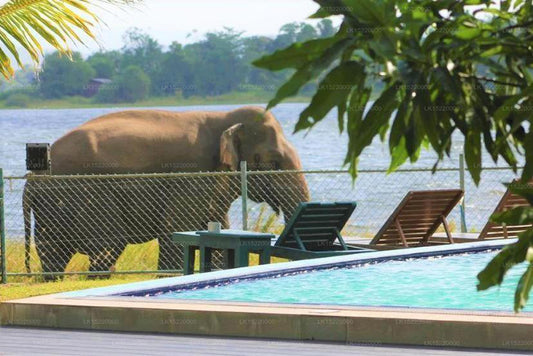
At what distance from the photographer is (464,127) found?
1.77 m

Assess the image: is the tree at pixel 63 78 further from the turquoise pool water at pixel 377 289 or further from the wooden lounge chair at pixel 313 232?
the turquoise pool water at pixel 377 289

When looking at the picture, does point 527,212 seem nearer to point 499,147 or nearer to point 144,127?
point 499,147

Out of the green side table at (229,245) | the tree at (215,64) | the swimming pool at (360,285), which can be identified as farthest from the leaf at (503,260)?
the tree at (215,64)

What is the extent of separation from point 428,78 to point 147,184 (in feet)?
53.6

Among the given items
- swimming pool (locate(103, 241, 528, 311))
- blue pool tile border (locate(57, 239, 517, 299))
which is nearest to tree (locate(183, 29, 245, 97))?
blue pool tile border (locate(57, 239, 517, 299))

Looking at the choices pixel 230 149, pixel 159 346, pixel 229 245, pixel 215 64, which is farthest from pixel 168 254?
pixel 215 64

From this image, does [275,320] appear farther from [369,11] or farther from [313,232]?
[369,11]

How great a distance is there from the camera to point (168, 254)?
704 inches

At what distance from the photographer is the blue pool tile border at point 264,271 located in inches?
347

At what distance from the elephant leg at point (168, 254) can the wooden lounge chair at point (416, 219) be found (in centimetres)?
500

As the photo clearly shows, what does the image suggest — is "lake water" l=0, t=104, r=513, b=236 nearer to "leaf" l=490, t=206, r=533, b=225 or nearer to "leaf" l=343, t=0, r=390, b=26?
"leaf" l=490, t=206, r=533, b=225

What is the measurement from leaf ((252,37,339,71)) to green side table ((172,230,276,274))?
9.62 meters

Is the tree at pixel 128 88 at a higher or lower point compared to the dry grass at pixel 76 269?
lower

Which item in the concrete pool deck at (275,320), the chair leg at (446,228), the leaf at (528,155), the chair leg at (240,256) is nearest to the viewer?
the leaf at (528,155)
